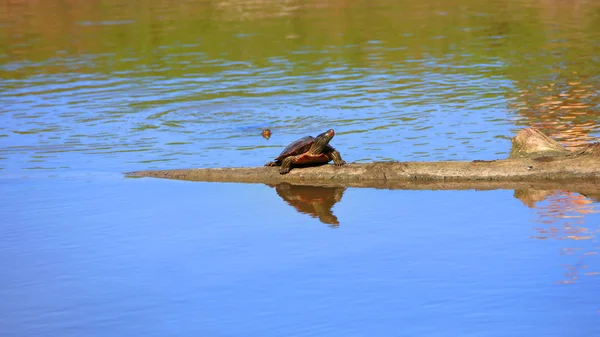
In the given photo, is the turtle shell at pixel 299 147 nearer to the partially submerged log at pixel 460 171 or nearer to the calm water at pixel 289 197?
the partially submerged log at pixel 460 171

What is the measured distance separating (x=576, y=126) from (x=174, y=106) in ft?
27.6

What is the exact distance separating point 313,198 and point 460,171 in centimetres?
196

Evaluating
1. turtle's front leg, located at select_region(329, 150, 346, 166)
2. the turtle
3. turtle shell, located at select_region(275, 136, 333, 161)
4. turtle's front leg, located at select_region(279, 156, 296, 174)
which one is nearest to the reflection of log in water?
turtle's front leg, located at select_region(329, 150, 346, 166)

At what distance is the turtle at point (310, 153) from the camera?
1357cm

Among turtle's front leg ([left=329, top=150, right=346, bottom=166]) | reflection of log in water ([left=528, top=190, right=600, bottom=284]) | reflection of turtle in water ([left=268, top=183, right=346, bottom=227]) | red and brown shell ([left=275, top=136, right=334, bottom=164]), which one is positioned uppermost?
red and brown shell ([left=275, top=136, right=334, bottom=164])

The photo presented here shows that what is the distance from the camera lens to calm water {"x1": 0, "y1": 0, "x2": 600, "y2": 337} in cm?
919

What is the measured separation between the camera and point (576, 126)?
1711 cm

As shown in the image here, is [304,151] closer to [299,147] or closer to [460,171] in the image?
[299,147]

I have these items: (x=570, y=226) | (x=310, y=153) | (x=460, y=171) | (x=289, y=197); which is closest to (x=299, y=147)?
(x=310, y=153)

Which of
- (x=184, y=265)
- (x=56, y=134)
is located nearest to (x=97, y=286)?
(x=184, y=265)

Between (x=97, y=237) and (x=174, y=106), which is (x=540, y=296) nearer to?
(x=97, y=237)

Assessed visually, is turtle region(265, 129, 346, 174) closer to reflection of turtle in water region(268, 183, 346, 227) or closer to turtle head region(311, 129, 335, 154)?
turtle head region(311, 129, 335, 154)

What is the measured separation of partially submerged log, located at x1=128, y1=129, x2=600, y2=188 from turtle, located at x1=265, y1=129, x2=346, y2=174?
124mm

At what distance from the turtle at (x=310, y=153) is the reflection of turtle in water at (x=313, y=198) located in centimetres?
32
